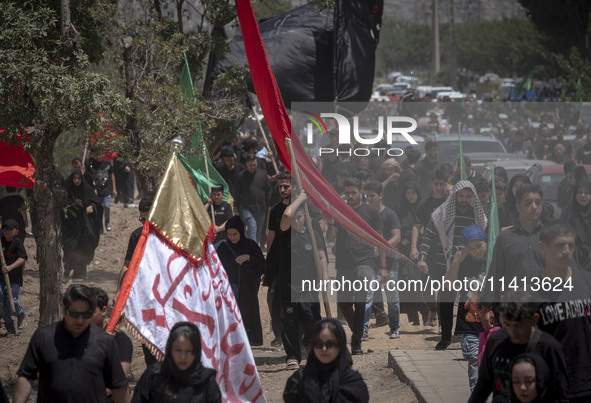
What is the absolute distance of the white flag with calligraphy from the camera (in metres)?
6.55

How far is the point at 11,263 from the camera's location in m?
10.9

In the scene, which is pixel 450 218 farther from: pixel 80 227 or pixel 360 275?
pixel 80 227

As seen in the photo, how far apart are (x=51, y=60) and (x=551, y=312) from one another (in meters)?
5.85

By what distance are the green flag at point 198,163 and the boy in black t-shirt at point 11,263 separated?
2006mm

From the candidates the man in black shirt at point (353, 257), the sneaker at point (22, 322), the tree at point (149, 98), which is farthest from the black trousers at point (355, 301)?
the sneaker at point (22, 322)

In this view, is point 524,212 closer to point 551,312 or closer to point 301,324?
point 551,312

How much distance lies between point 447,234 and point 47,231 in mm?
3945

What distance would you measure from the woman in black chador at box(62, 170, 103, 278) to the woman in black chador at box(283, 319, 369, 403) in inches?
382

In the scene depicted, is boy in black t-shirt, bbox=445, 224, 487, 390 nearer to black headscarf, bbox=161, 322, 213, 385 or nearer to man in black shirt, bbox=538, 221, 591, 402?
man in black shirt, bbox=538, 221, 591, 402

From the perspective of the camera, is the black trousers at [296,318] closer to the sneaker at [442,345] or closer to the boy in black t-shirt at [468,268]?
the sneaker at [442,345]

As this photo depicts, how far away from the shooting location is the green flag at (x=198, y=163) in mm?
11625

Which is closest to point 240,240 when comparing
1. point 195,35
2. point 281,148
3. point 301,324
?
point 301,324

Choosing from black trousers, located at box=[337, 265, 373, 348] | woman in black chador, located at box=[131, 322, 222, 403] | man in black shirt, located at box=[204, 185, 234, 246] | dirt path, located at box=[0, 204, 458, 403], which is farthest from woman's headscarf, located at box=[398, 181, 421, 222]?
woman in black chador, located at box=[131, 322, 222, 403]

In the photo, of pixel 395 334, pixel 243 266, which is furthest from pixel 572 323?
pixel 395 334
